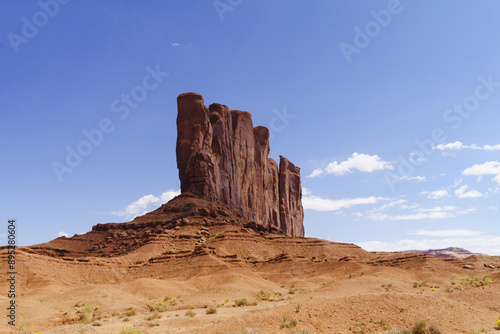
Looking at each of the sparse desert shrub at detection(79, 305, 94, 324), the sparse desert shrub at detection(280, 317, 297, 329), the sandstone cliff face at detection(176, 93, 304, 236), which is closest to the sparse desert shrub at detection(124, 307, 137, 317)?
the sparse desert shrub at detection(79, 305, 94, 324)

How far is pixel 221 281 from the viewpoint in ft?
119

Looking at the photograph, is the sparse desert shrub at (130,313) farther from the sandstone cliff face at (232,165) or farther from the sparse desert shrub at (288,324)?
the sandstone cliff face at (232,165)

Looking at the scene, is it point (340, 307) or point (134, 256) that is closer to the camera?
point (340, 307)

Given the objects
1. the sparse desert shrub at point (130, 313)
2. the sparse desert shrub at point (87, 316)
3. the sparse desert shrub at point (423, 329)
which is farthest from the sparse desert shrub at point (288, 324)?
the sparse desert shrub at point (130, 313)

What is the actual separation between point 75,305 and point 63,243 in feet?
144

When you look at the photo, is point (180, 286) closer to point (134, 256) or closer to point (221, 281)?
point (221, 281)

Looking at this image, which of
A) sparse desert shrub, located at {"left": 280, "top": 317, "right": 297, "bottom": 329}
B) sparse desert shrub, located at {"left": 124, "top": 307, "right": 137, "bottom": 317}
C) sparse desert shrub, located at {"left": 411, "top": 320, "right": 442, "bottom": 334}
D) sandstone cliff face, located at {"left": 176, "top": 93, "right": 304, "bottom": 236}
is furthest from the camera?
sandstone cliff face, located at {"left": 176, "top": 93, "right": 304, "bottom": 236}

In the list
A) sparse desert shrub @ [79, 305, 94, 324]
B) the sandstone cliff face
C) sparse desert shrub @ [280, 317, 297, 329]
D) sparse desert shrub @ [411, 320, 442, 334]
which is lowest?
sparse desert shrub @ [79, 305, 94, 324]

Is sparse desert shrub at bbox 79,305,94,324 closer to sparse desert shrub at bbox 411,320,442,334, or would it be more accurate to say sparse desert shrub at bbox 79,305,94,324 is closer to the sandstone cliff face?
sparse desert shrub at bbox 411,320,442,334

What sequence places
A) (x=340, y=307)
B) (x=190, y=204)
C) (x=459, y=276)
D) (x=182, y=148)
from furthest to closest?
(x=182, y=148) < (x=190, y=204) < (x=459, y=276) < (x=340, y=307)

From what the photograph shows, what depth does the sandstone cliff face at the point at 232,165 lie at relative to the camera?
77750 millimetres

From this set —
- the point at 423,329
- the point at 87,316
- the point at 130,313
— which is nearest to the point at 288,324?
the point at 423,329

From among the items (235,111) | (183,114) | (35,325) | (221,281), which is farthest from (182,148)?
(35,325)

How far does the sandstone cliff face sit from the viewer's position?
77750 millimetres
